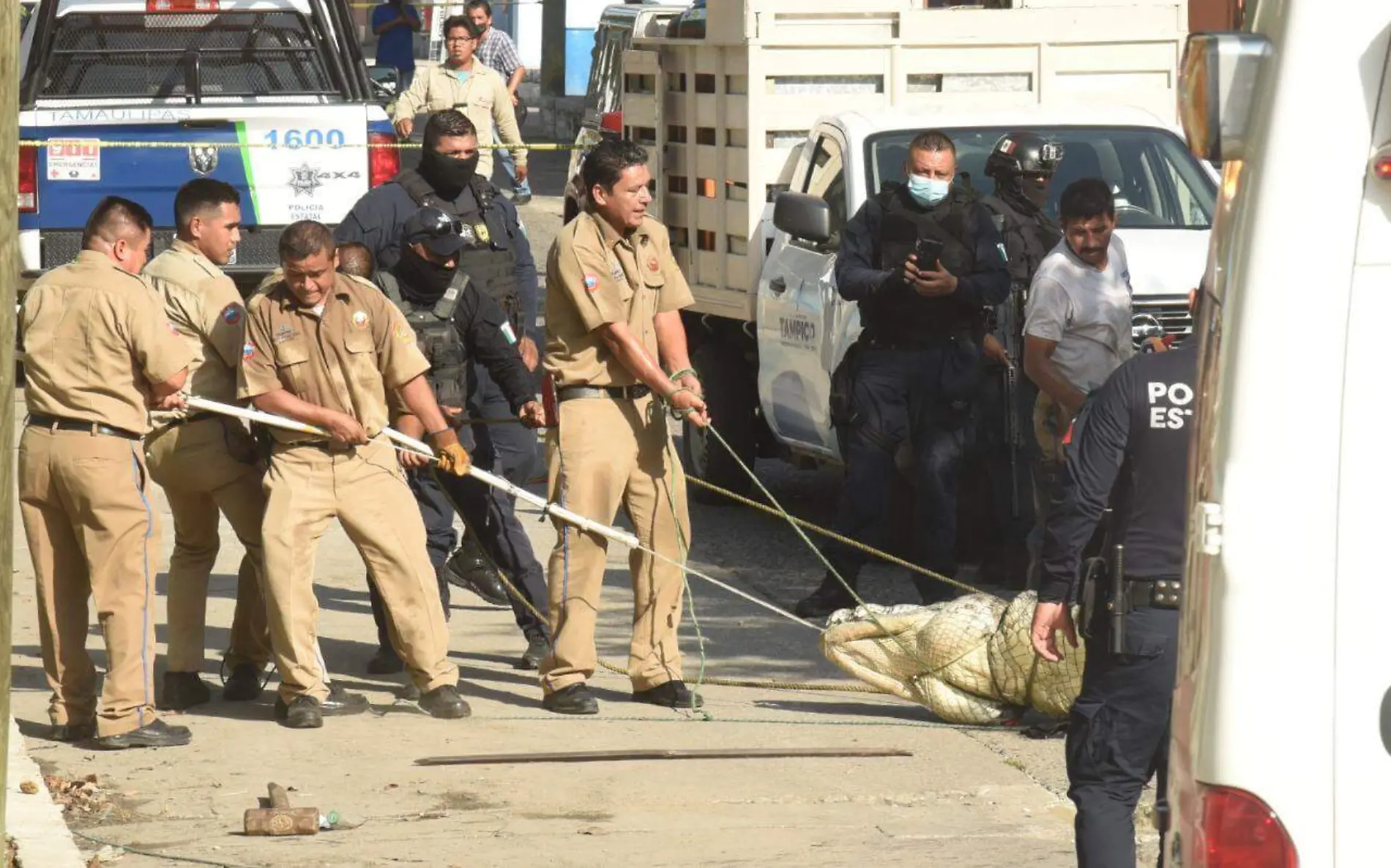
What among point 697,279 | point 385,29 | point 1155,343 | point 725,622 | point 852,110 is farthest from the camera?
point 385,29

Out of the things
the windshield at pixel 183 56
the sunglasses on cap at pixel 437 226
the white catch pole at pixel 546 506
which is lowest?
the white catch pole at pixel 546 506

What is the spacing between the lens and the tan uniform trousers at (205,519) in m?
7.86

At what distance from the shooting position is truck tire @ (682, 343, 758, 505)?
37.7 feet

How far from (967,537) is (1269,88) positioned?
663cm

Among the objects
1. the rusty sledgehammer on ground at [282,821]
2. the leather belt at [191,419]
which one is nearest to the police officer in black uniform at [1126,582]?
the rusty sledgehammer on ground at [282,821]

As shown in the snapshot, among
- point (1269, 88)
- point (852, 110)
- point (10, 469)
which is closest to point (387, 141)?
point (852, 110)

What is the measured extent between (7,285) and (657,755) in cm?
333

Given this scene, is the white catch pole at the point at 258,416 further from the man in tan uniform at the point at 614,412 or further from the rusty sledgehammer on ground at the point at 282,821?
the rusty sledgehammer on ground at the point at 282,821

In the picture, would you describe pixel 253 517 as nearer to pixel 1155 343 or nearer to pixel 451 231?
pixel 451 231

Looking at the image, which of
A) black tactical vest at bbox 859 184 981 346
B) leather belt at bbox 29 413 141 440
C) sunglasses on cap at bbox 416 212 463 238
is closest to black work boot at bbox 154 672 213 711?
leather belt at bbox 29 413 141 440

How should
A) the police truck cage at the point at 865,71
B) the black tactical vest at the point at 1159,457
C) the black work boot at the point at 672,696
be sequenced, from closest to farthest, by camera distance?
the black tactical vest at the point at 1159,457 < the black work boot at the point at 672,696 < the police truck cage at the point at 865,71

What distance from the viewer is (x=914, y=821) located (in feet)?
21.5

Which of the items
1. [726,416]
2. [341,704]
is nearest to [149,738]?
[341,704]

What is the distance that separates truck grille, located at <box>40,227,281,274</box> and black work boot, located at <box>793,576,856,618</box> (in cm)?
518
